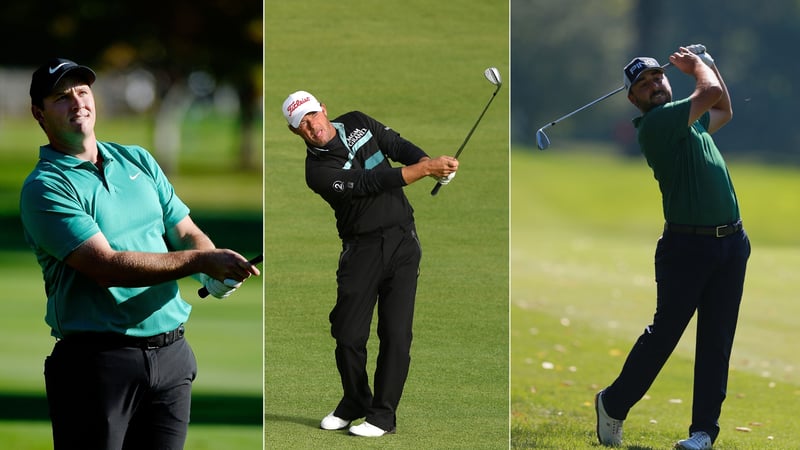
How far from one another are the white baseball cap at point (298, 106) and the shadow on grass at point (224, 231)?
13438mm

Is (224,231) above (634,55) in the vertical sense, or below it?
below

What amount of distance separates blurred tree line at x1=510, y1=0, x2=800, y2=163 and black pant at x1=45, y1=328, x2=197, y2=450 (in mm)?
13058

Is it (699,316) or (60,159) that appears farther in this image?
(699,316)

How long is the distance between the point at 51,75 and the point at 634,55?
1947 centimetres

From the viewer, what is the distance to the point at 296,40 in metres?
5.25

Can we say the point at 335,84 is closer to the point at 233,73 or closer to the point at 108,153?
the point at 108,153

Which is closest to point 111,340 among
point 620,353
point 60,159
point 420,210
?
point 60,159

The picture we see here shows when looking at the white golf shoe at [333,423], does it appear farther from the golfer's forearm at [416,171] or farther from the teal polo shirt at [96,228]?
the teal polo shirt at [96,228]

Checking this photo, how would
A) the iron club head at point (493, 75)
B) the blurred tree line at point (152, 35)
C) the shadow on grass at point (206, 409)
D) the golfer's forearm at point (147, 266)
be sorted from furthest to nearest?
the blurred tree line at point (152, 35) < the shadow on grass at point (206, 409) < the iron club head at point (493, 75) < the golfer's forearm at point (147, 266)

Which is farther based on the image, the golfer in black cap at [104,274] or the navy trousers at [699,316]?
the navy trousers at [699,316]

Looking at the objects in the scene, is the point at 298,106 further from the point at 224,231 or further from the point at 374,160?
the point at 224,231

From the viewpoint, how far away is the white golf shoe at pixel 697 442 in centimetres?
521

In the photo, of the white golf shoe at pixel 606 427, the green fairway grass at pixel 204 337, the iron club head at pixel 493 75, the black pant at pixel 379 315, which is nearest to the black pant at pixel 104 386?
the black pant at pixel 379 315

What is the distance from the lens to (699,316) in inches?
207
